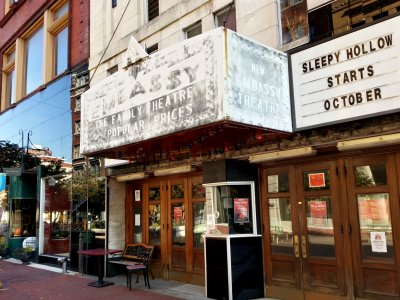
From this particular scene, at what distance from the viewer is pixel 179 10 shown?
410 inches

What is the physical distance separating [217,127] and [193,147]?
7.08 ft

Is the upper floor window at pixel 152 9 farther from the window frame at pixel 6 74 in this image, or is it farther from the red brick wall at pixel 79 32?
the window frame at pixel 6 74

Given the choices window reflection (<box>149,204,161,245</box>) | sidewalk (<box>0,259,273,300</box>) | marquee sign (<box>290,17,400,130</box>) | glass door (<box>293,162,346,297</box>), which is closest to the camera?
marquee sign (<box>290,17,400,130</box>)

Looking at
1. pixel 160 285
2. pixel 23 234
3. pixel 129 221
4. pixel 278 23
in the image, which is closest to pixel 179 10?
pixel 278 23

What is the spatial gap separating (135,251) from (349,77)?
24.1ft

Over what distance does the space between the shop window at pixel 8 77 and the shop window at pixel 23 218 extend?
223 inches

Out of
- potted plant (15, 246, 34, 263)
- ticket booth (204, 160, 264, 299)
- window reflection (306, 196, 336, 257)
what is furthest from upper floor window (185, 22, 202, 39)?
potted plant (15, 246, 34, 263)

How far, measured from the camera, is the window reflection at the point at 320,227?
7402 mm

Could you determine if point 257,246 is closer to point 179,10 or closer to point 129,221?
point 129,221

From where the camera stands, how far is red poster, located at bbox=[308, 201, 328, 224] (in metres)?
7.52

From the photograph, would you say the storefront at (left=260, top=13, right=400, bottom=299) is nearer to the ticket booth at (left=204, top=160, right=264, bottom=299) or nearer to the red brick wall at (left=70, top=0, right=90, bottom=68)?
the ticket booth at (left=204, top=160, right=264, bottom=299)

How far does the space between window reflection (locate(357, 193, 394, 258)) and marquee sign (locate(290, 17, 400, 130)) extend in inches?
57.5

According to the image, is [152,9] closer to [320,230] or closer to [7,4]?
[320,230]

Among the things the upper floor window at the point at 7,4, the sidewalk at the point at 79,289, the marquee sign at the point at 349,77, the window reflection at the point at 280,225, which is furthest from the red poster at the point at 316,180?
the upper floor window at the point at 7,4
